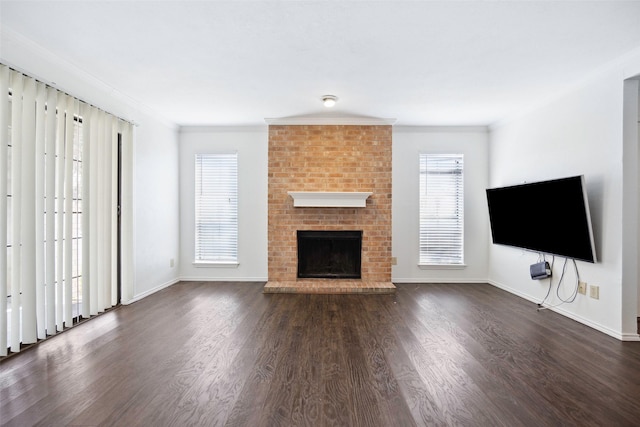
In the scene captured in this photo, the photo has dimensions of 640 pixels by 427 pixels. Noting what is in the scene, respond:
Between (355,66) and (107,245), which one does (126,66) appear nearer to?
(107,245)

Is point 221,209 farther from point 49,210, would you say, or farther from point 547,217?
point 547,217

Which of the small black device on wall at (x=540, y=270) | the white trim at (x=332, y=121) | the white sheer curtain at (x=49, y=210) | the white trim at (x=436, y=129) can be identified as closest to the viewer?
the white sheer curtain at (x=49, y=210)

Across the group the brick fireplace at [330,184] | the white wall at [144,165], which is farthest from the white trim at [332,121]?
the white wall at [144,165]

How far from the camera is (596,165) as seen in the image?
9.71ft

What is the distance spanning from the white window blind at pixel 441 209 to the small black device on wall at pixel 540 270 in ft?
4.20

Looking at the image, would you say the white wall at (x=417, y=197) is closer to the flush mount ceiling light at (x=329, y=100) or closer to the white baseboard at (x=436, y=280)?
the white baseboard at (x=436, y=280)

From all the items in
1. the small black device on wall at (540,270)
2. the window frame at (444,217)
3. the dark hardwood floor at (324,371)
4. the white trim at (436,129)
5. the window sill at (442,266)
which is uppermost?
the white trim at (436,129)

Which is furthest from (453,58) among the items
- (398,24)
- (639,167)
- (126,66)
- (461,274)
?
(461,274)

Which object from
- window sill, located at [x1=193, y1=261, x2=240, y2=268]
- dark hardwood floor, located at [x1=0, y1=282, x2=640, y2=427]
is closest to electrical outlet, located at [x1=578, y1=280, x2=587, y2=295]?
dark hardwood floor, located at [x1=0, y1=282, x2=640, y2=427]

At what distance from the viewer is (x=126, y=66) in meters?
2.88

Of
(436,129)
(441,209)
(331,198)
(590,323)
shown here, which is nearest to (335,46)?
(331,198)

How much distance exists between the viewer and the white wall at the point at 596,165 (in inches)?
107

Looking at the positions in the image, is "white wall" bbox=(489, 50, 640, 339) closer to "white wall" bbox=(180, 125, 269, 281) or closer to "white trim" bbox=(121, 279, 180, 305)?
"white wall" bbox=(180, 125, 269, 281)

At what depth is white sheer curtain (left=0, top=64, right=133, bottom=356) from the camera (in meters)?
2.39
